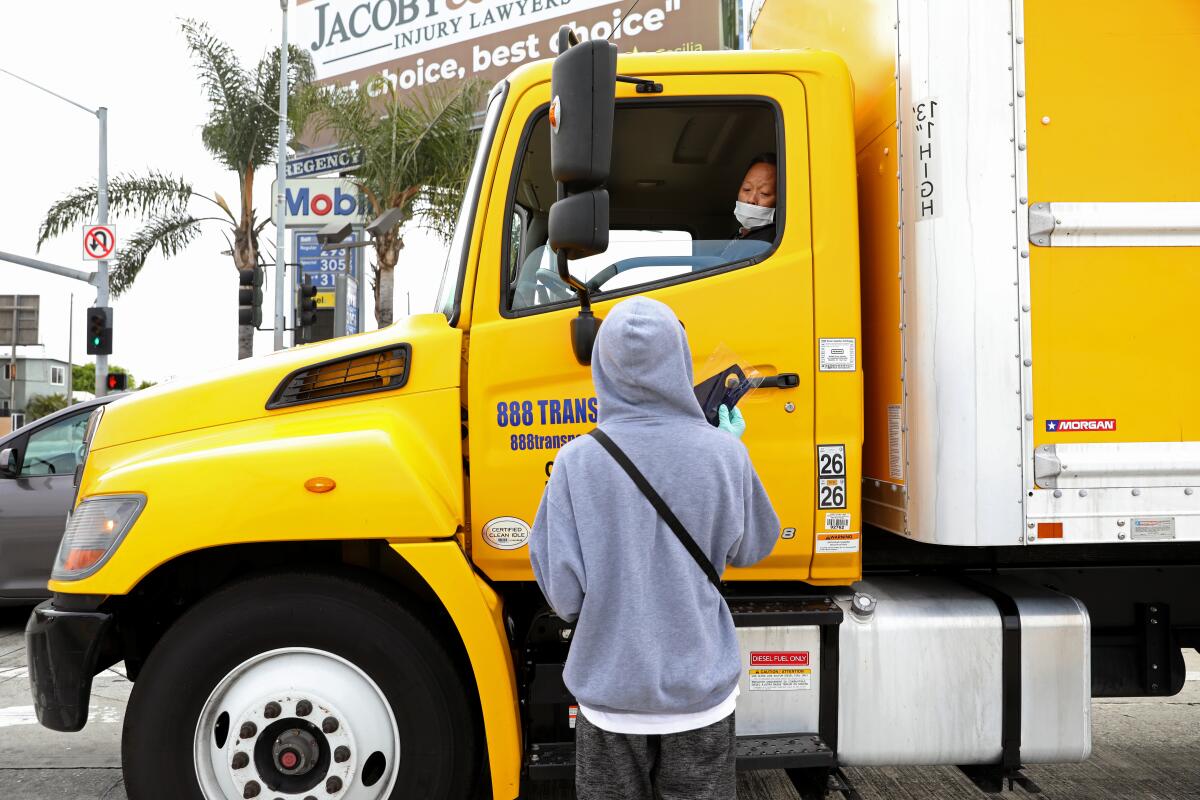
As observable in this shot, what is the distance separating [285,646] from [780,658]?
156 cm

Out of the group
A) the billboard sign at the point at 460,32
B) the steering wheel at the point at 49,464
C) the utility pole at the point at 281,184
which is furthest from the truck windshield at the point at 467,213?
the billboard sign at the point at 460,32

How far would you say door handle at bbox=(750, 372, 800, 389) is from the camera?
3.10 metres

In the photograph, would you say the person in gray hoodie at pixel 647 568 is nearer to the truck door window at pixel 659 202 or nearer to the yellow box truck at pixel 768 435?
the yellow box truck at pixel 768 435

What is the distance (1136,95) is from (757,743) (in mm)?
2325

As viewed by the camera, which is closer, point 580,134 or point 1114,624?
point 580,134

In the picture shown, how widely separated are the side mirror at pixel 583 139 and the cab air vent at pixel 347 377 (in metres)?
0.76

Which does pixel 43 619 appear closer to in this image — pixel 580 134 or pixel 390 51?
pixel 580 134

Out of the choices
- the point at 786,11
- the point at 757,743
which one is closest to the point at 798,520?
the point at 757,743

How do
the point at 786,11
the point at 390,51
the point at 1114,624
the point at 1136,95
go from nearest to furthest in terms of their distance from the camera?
the point at 1136,95 → the point at 1114,624 → the point at 786,11 → the point at 390,51

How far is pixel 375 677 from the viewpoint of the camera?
3035 mm

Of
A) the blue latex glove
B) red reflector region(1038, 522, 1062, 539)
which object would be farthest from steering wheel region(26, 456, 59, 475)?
red reflector region(1038, 522, 1062, 539)

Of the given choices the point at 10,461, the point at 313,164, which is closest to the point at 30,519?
the point at 10,461

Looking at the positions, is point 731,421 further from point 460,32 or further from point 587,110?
point 460,32

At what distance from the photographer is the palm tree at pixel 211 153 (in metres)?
21.2
